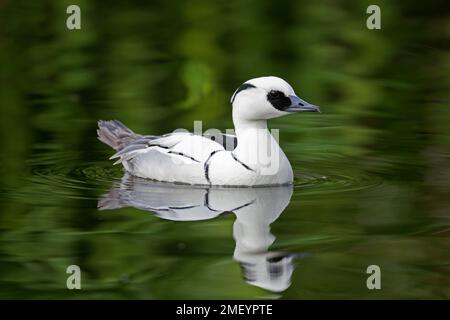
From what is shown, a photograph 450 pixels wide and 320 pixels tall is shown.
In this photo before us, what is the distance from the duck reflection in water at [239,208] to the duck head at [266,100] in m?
0.69

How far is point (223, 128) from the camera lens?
503 inches

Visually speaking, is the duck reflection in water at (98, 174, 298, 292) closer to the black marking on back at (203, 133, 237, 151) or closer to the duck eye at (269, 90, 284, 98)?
the black marking on back at (203, 133, 237, 151)

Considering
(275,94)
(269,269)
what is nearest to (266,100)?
(275,94)

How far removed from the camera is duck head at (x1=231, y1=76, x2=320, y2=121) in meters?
10.6

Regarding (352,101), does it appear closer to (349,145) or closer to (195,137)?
(349,145)

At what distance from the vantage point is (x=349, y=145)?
40.3 ft

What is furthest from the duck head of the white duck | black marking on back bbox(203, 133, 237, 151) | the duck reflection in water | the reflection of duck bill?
the reflection of duck bill

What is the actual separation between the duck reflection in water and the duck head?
690 millimetres

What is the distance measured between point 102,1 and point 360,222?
10122 mm

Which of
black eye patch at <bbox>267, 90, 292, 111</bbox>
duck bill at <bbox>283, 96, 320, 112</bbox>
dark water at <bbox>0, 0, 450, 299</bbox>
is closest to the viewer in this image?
dark water at <bbox>0, 0, 450, 299</bbox>

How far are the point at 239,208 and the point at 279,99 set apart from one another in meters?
1.23

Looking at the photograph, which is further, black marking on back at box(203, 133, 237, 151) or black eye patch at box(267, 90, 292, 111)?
black marking on back at box(203, 133, 237, 151)

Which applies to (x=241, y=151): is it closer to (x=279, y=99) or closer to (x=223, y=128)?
(x=279, y=99)

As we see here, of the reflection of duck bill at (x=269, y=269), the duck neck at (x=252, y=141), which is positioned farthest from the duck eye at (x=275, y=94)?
the reflection of duck bill at (x=269, y=269)
